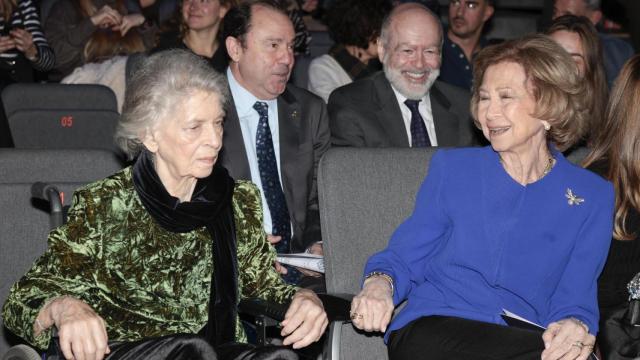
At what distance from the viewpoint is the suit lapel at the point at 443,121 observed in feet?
13.9

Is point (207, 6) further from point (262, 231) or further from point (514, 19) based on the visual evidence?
point (514, 19)

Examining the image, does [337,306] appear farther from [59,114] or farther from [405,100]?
[59,114]

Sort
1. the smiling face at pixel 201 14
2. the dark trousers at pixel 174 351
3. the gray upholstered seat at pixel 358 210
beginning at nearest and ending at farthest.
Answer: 1. the dark trousers at pixel 174 351
2. the gray upholstered seat at pixel 358 210
3. the smiling face at pixel 201 14

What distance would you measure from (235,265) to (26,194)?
793mm

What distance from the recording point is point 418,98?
4234mm

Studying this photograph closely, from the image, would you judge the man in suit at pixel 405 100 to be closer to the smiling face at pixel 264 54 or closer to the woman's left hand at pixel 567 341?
the smiling face at pixel 264 54

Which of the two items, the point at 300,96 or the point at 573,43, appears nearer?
the point at 300,96

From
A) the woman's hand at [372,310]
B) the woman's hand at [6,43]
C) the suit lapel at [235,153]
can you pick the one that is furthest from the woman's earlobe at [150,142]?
the woman's hand at [6,43]

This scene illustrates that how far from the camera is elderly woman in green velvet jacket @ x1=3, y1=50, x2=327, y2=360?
2.64m

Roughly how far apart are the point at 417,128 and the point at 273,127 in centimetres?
67

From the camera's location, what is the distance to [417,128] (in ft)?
13.8

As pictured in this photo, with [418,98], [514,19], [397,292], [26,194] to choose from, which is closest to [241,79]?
[418,98]

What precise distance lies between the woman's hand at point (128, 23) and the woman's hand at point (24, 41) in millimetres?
522

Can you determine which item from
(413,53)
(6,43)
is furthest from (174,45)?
(413,53)
